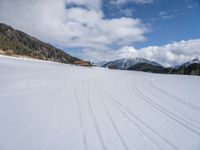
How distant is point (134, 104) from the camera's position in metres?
8.09

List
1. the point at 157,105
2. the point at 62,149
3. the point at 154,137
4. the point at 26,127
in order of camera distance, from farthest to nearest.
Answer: the point at 157,105 < the point at 26,127 < the point at 154,137 < the point at 62,149

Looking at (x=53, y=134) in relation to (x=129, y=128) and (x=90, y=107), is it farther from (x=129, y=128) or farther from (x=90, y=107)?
(x=90, y=107)

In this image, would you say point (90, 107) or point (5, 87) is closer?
point (90, 107)

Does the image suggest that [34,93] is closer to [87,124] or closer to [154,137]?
[87,124]

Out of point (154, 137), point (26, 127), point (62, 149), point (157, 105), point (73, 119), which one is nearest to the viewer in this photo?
point (62, 149)

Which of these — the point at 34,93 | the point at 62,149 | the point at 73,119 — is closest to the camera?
the point at 62,149

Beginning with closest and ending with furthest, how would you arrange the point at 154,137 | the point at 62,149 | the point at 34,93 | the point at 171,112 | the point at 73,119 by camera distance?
the point at 62,149 < the point at 154,137 < the point at 73,119 < the point at 171,112 < the point at 34,93

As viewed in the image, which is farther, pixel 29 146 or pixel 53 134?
pixel 53 134

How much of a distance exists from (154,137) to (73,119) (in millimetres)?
2076

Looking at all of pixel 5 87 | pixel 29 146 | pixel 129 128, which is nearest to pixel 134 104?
pixel 129 128

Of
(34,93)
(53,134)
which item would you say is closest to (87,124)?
(53,134)

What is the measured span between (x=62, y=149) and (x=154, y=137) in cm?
190

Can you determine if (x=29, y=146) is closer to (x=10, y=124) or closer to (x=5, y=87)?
(x=10, y=124)

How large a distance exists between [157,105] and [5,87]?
6202 millimetres
